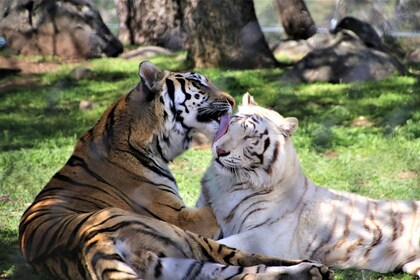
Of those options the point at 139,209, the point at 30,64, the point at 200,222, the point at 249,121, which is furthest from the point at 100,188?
the point at 30,64

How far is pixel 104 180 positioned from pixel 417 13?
720cm

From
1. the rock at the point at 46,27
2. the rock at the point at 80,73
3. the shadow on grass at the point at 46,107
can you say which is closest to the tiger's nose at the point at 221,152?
the shadow on grass at the point at 46,107

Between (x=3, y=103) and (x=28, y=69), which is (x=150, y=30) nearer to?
(x=28, y=69)

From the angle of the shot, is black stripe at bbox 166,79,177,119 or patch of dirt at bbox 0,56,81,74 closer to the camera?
black stripe at bbox 166,79,177,119

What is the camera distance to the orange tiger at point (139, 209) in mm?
2502

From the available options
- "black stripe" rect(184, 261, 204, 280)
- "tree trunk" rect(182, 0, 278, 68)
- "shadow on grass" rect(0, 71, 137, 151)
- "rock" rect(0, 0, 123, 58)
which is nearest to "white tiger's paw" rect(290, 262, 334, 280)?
"black stripe" rect(184, 261, 204, 280)

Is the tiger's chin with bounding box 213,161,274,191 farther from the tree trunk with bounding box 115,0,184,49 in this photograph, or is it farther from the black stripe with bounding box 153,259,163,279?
the tree trunk with bounding box 115,0,184,49

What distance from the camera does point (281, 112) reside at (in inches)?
250

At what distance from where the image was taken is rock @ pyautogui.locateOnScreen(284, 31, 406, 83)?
705 cm

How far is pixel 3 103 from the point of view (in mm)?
6758

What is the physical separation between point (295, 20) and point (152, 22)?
5.47 ft

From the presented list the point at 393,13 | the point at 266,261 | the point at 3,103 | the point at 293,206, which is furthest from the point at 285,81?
the point at 266,261

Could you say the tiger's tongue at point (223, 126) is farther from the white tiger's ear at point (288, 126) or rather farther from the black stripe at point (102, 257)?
the black stripe at point (102, 257)

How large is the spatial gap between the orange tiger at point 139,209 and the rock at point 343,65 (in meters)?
3.59
